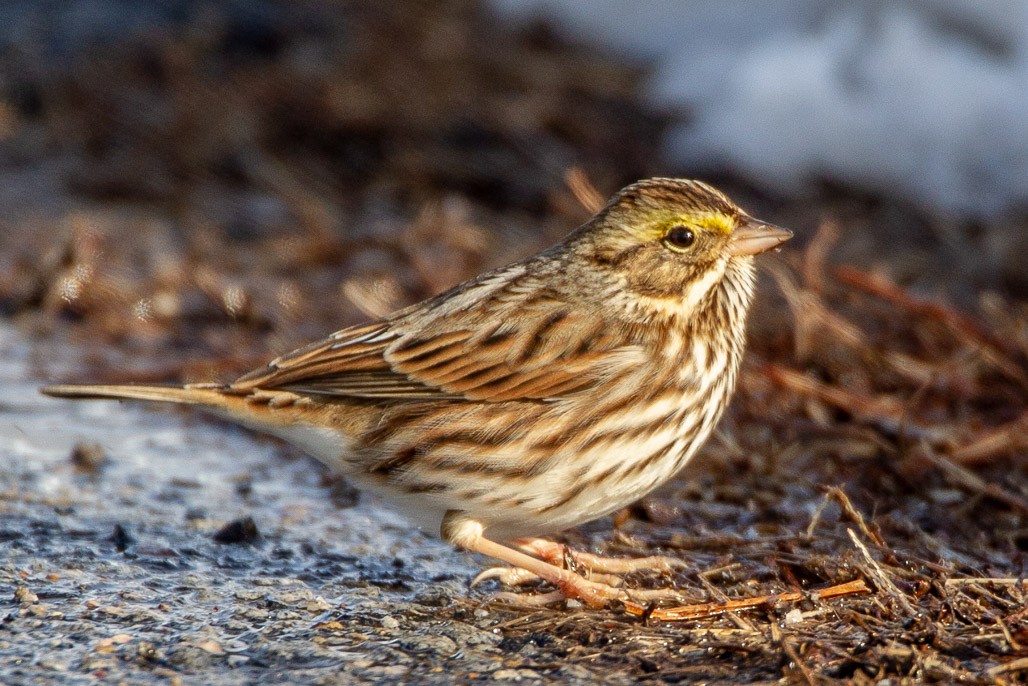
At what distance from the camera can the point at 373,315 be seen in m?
6.39

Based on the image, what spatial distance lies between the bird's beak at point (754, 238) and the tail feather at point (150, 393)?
1685 millimetres

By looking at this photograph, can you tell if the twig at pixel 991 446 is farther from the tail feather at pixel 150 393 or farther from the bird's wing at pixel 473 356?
the tail feather at pixel 150 393

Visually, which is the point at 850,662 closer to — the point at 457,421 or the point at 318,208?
the point at 457,421

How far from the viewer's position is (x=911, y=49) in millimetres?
8883

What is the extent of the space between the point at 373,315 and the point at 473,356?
2.07m

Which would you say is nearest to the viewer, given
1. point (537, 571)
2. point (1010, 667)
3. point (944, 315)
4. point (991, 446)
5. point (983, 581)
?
point (1010, 667)

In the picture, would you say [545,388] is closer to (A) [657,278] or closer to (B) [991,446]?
(A) [657,278]

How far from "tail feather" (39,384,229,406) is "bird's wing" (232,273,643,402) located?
0.09m

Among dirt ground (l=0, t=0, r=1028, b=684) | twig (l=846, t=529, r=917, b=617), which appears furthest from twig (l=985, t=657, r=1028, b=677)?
twig (l=846, t=529, r=917, b=617)

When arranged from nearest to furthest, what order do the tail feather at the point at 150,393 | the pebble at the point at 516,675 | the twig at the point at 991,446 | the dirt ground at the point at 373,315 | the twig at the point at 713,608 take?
the pebble at the point at 516,675
the dirt ground at the point at 373,315
the twig at the point at 713,608
the tail feather at the point at 150,393
the twig at the point at 991,446

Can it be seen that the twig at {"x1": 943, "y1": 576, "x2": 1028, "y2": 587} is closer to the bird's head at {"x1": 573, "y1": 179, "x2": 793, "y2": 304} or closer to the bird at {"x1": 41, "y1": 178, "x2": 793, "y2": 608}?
the bird at {"x1": 41, "y1": 178, "x2": 793, "y2": 608}

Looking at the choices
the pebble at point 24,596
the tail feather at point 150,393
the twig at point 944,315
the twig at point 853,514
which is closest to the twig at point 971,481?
the twig at point 944,315

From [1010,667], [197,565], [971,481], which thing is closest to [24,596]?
[197,565]

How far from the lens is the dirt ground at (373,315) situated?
12.1 ft
